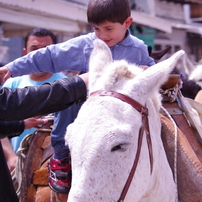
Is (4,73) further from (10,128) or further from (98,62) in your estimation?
(98,62)

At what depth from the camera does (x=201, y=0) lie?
2036 centimetres

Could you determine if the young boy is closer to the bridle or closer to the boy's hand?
the boy's hand

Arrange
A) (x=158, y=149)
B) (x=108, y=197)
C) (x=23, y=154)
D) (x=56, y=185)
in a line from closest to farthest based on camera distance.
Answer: (x=108, y=197) < (x=158, y=149) < (x=56, y=185) < (x=23, y=154)

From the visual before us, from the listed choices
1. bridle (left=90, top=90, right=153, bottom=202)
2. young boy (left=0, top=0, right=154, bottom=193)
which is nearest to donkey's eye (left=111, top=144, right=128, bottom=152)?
bridle (left=90, top=90, right=153, bottom=202)

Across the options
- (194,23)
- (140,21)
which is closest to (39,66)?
(140,21)

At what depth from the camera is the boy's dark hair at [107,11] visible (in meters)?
2.38

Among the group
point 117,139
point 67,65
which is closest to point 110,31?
point 67,65

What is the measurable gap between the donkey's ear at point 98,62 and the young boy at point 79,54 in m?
0.29

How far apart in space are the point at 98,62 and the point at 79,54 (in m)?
0.46

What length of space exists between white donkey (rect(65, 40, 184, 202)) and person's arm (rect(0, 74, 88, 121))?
0.12m

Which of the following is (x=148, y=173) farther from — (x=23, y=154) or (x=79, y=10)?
(x=79, y=10)

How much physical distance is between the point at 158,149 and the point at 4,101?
0.93 m

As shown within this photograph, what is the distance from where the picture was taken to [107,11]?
2373 millimetres

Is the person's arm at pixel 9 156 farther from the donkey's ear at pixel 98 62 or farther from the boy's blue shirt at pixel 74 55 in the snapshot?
the donkey's ear at pixel 98 62
